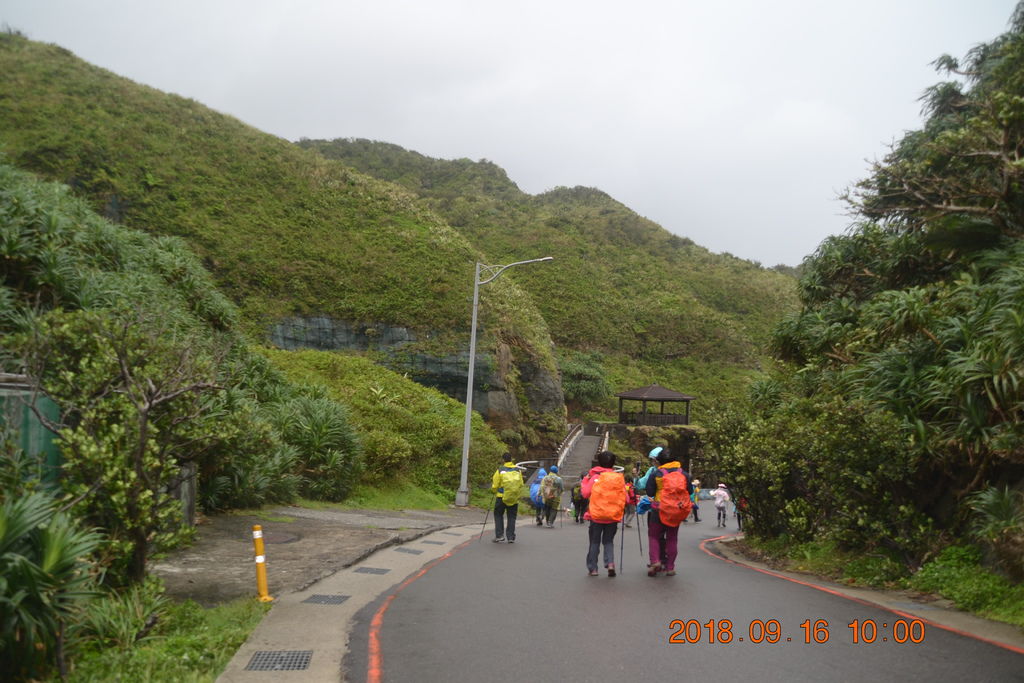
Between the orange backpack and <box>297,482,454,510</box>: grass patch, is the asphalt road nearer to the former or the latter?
the orange backpack

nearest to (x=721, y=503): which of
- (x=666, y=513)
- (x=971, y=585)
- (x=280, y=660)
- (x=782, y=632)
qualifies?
(x=666, y=513)

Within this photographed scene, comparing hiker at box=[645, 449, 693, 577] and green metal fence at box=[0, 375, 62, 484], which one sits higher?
green metal fence at box=[0, 375, 62, 484]

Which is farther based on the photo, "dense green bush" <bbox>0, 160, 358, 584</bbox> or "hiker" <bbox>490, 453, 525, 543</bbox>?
"hiker" <bbox>490, 453, 525, 543</bbox>

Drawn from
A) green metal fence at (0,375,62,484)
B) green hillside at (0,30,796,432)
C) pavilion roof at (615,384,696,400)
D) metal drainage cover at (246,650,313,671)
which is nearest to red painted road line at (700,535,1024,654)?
metal drainage cover at (246,650,313,671)

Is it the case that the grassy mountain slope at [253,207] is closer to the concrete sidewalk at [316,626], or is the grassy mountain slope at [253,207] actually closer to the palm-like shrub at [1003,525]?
the concrete sidewalk at [316,626]

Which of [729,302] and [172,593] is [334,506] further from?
[729,302]

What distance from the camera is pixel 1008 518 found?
7285 millimetres

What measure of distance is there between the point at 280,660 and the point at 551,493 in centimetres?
1224

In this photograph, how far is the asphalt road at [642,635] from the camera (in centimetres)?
497

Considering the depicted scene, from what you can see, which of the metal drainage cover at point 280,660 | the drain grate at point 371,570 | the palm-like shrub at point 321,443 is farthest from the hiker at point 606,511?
the palm-like shrub at point 321,443

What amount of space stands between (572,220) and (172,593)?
7837 centimetres

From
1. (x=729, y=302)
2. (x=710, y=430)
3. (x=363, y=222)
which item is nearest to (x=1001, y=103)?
(x=710, y=430)

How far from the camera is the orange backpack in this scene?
8641 millimetres

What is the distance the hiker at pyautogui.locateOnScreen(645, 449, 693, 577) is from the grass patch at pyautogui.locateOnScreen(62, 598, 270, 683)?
15.8 feet
